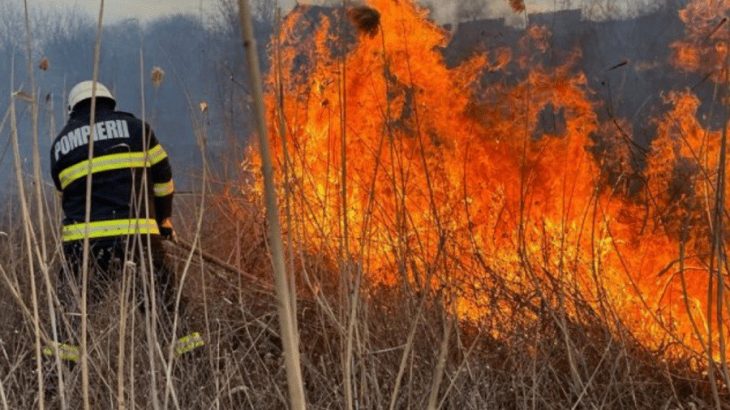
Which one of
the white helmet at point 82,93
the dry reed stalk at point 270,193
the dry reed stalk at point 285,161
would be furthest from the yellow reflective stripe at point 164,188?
the dry reed stalk at point 270,193

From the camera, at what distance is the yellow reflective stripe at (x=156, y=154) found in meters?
5.12

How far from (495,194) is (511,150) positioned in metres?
0.52

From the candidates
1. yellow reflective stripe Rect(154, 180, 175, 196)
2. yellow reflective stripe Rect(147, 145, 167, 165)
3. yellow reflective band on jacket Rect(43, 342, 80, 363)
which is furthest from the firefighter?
yellow reflective band on jacket Rect(43, 342, 80, 363)

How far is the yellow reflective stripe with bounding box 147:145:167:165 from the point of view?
5125mm

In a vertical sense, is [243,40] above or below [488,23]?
below

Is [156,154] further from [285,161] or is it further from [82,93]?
[285,161]

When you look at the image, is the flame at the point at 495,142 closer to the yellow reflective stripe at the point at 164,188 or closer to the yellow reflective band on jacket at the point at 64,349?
the yellow reflective stripe at the point at 164,188

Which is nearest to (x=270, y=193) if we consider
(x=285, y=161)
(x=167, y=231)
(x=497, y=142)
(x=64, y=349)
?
(x=285, y=161)

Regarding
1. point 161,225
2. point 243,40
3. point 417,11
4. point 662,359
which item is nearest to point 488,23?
point 417,11

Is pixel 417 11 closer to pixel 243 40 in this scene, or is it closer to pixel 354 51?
pixel 354 51

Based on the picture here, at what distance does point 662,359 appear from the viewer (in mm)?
4008

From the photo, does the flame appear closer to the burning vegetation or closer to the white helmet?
the burning vegetation

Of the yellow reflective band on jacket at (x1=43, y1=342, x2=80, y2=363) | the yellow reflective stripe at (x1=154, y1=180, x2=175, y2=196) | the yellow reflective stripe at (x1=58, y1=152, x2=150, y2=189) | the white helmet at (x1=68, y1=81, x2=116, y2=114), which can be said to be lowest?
the yellow reflective band on jacket at (x1=43, y1=342, x2=80, y2=363)

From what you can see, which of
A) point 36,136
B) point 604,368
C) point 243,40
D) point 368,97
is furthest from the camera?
point 368,97
